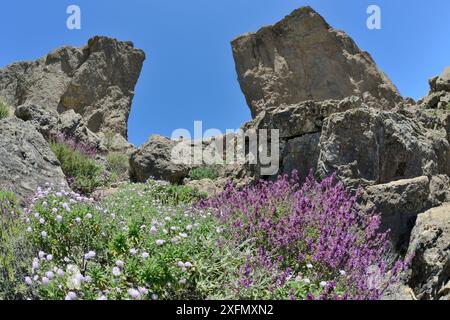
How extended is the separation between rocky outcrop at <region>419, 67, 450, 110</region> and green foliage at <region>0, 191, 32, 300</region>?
10701 millimetres

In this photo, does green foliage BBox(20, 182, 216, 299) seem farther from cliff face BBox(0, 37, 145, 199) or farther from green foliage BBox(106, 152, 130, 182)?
cliff face BBox(0, 37, 145, 199)

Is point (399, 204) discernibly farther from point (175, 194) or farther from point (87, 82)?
point (87, 82)

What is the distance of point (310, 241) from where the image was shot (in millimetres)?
5062

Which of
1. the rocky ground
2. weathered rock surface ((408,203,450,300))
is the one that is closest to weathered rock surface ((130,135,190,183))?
the rocky ground

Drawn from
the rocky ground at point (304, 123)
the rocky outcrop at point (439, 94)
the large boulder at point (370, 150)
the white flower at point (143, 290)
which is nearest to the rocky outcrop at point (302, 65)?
the rocky ground at point (304, 123)

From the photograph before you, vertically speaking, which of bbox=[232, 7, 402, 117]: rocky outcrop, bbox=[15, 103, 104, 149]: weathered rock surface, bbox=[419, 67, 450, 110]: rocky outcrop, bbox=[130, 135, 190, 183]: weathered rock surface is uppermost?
bbox=[232, 7, 402, 117]: rocky outcrop

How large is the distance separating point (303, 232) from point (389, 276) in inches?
37.4

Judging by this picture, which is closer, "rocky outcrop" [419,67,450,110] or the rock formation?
the rock formation

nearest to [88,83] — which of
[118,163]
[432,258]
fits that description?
[118,163]

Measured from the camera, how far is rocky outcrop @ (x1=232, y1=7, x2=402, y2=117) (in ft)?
65.7

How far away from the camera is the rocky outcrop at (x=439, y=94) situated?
1297 cm

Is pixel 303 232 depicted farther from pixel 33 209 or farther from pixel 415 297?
pixel 33 209

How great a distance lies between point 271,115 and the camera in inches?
316

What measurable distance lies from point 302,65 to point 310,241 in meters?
16.8
